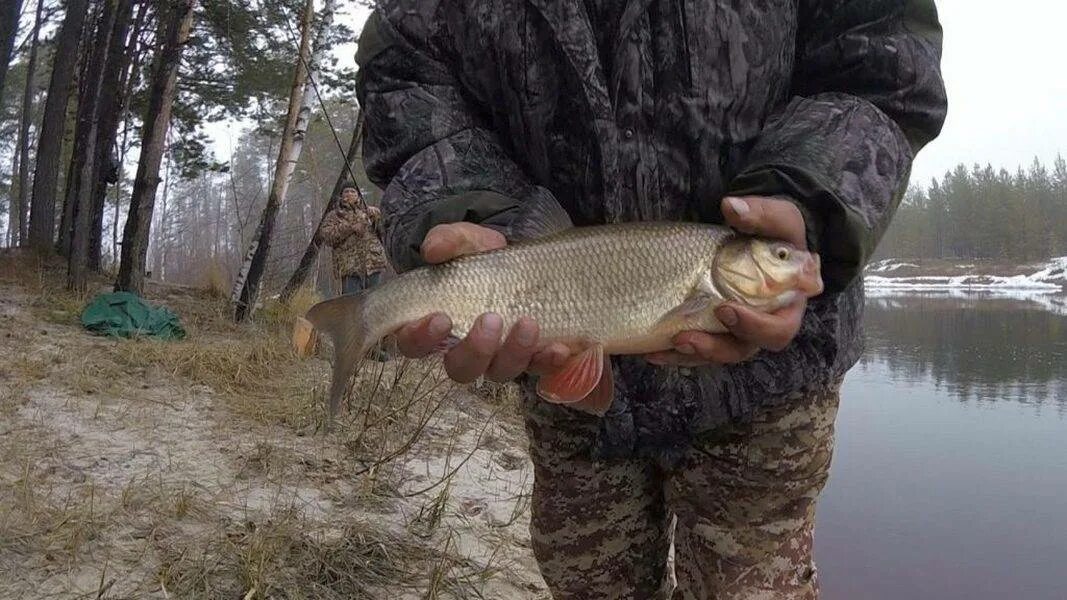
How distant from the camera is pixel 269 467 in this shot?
500cm

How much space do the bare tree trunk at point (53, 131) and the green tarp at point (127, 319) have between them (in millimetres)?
5676

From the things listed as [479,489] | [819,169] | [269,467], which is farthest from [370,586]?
[819,169]

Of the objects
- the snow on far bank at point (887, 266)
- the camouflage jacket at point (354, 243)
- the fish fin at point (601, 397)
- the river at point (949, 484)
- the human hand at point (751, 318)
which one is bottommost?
the river at point (949, 484)

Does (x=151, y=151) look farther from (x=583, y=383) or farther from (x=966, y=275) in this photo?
(x=966, y=275)

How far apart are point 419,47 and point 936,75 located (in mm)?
1367

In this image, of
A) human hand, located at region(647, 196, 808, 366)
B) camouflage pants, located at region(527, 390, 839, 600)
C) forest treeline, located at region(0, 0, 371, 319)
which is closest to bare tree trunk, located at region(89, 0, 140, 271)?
forest treeline, located at region(0, 0, 371, 319)

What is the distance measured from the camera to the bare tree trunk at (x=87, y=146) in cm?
1088

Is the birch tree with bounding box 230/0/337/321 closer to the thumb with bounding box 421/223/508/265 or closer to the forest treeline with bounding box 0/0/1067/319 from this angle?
the forest treeline with bounding box 0/0/1067/319

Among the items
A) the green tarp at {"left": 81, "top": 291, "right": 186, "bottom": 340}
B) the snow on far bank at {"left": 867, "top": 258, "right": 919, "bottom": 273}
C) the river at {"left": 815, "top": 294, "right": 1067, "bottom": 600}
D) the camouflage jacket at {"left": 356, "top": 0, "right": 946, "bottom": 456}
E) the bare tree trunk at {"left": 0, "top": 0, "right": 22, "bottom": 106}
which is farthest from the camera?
the snow on far bank at {"left": 867, "top": 258, "right": 919, "bottom": 273}

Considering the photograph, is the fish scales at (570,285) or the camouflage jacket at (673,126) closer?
the camouflage jacket at (673,126)

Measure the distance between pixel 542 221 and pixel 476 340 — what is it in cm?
39

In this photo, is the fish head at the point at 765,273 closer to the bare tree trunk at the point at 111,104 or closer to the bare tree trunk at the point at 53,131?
the bare tree trunk at the point at 111,104

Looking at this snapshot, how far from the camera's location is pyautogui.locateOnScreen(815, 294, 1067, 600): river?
19.6 ft

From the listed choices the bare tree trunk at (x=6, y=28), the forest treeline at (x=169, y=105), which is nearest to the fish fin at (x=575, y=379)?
the forest treeline at (x=169, y=105)
